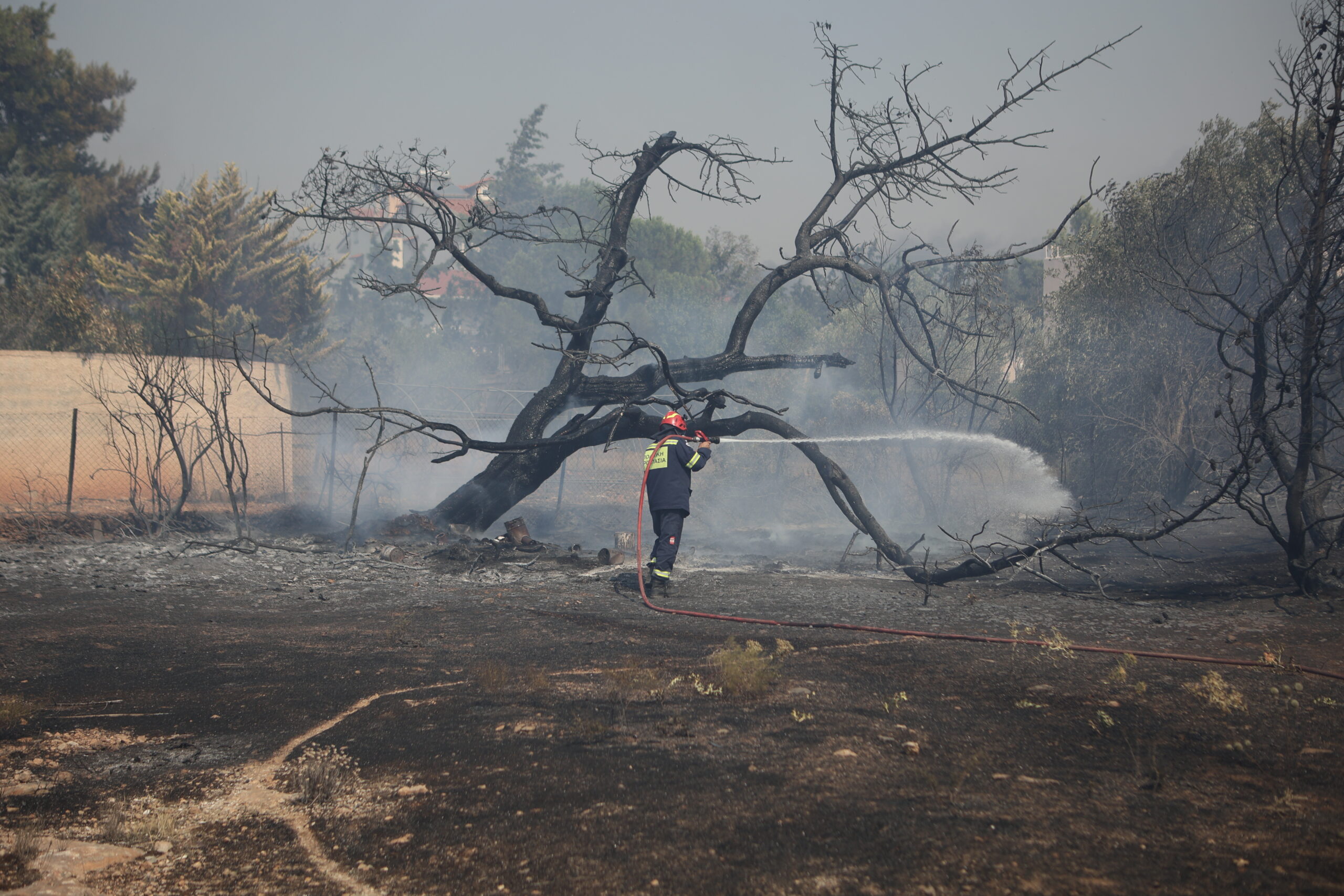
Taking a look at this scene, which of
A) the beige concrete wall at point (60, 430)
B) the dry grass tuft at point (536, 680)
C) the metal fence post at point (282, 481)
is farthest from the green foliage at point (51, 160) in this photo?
the dry grass tuft at point (536, 680)

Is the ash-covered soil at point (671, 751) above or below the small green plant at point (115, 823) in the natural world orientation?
above

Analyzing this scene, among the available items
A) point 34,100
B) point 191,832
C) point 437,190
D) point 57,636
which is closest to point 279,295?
point 34,100

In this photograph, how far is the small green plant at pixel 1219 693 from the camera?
13.9ft

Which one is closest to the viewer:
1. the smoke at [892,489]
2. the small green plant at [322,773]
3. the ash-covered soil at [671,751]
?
the ash-covered soil at [671,751]

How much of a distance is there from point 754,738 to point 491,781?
1264mm

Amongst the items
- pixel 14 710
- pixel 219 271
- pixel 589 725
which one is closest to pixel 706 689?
pixel 589 725

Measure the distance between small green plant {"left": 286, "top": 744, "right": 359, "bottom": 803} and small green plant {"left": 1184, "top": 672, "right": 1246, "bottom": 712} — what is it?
14.0 feet

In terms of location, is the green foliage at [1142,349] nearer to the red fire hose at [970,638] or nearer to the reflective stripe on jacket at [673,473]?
the reflective stripe on jacket at [673,473]

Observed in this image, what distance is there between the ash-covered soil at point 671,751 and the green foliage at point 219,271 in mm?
20753

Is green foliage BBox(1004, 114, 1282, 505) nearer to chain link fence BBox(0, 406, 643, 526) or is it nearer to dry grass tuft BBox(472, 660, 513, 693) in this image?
chain link fence BBox(0, 406, 643, 526)

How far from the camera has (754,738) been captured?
4008mm

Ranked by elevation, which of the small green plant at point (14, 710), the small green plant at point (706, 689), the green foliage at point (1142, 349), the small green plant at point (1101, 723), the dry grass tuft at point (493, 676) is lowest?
the small green plant at point (14, 710)

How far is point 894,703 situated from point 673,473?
457cm

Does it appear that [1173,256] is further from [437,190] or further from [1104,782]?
[1104,782]
